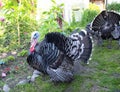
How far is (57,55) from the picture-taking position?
11.6 ft

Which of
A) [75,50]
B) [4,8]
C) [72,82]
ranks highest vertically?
[4,8]

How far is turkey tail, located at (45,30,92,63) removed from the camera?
362cm

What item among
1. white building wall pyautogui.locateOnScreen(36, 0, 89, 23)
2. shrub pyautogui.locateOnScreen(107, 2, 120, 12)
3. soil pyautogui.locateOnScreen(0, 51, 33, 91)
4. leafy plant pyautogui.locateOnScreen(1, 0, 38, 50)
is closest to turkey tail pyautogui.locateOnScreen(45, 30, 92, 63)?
soil pyautogui.locateOnScreen(0, 51, 33, 91)

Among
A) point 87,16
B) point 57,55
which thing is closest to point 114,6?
point 87,16

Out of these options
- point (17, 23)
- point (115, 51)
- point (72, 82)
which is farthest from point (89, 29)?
point (72, 82)

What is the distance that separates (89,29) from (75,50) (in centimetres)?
163

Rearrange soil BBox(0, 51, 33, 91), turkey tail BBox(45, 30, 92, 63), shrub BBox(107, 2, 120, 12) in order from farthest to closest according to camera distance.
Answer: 1. shrub BBox(107, 2, 120, 12)
2. soil BBox(0, 51, 33, 91)
3. turkey tail BBox(45, 30, 92, 63)

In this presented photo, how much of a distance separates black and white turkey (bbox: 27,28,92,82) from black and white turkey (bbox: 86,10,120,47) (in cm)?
144

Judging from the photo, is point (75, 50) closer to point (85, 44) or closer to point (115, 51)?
point (85, 44)

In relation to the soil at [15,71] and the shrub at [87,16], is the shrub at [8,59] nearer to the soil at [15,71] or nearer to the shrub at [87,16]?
the soil at [15,71]

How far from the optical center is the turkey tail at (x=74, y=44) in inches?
142

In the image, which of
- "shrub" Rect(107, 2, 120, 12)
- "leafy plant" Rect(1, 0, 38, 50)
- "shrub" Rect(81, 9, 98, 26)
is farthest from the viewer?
"shrub" Rect(107, 2, 120, 12)

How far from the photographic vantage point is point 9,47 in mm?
5434

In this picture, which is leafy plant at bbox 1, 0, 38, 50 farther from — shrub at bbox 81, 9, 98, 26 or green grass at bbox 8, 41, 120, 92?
shrub at bbox 81, 9, 98, 26
